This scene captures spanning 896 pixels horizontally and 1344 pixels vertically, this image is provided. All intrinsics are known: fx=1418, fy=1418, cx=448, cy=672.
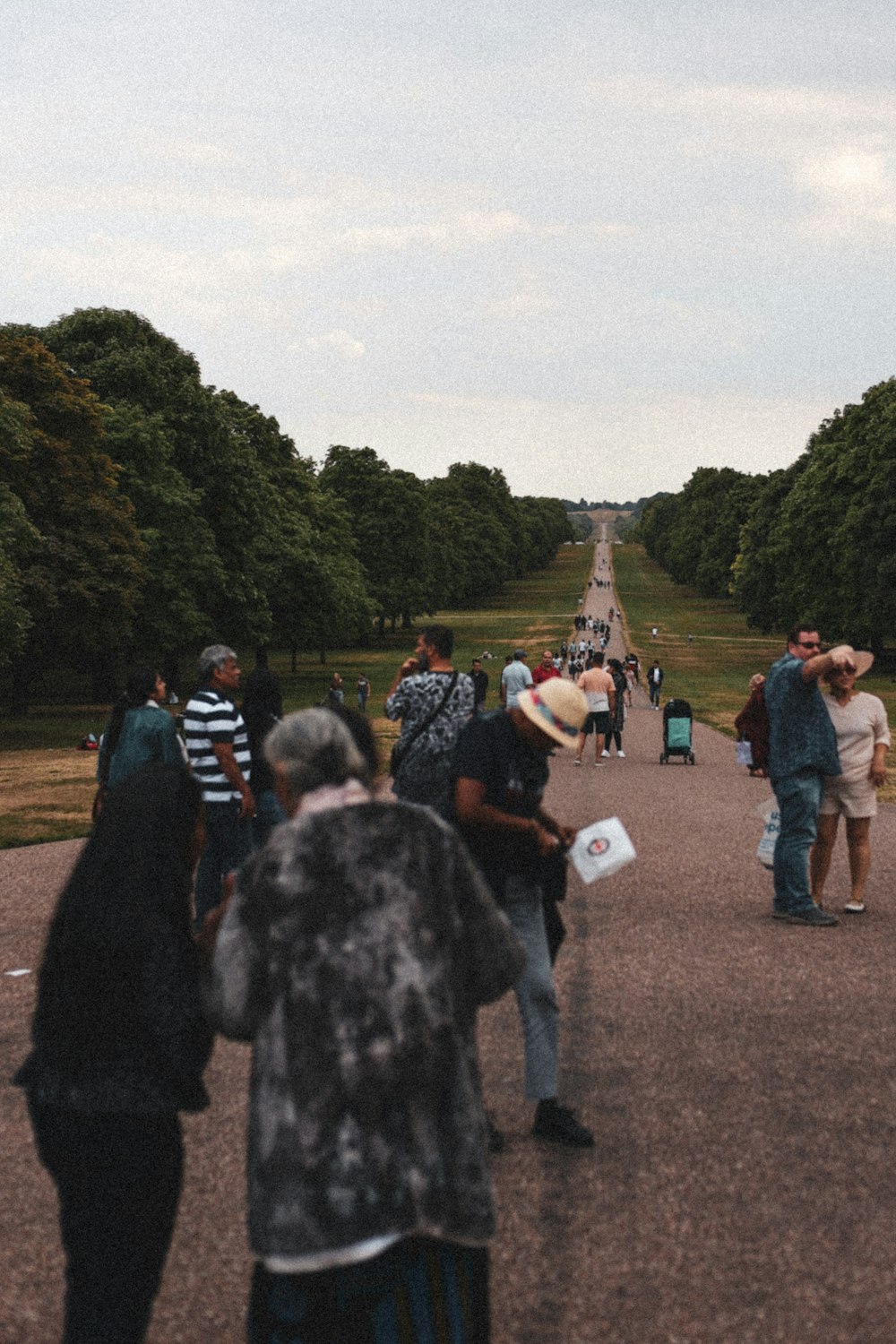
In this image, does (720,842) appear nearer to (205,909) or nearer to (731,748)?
(205,909)

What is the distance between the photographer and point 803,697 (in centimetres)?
954

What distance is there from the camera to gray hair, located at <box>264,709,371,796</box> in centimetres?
305

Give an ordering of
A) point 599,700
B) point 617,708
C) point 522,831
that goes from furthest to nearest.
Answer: point 617,708, point 599,700, point 522,831

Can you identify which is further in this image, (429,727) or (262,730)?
(262,730)

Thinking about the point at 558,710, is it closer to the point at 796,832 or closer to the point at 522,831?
the point at 522,831

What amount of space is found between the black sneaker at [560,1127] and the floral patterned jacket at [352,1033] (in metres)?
2.60

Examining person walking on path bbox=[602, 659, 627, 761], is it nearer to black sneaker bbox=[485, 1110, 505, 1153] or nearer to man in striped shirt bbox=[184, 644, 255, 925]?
man in striped shirt bbox=[184, 644, 255, 925]

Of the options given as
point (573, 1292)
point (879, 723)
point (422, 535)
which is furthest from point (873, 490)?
point (573, 1292)

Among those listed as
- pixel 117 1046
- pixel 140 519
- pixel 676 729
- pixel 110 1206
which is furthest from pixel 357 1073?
pixel 140 519

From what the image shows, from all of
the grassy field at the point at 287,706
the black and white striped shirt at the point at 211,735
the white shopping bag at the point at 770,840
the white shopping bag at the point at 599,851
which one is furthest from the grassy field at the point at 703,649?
the white shopping bag at the point at 599,851

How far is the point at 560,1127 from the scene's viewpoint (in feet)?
17.9

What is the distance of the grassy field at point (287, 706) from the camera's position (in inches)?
679

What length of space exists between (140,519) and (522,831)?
119ft

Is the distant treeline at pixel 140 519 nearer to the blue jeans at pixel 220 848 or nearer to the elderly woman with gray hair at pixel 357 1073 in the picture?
the blue jeans at pixel 220 848
